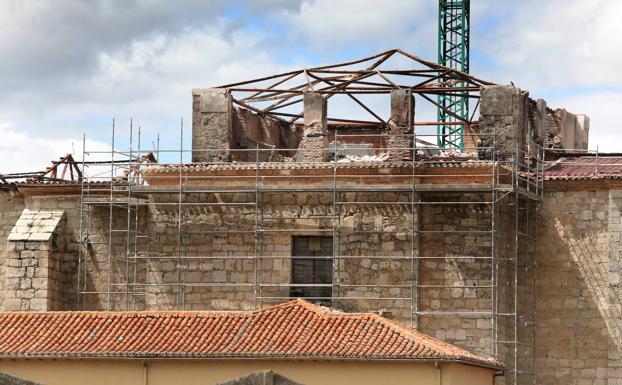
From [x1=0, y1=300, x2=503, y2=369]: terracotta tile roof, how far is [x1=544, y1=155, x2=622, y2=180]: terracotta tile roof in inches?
190

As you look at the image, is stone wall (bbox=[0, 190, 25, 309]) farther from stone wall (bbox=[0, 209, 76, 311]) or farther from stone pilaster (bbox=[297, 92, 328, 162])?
stone pilaster (bbox=[297, 92, 328, 162])

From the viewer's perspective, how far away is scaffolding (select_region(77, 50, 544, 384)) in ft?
101

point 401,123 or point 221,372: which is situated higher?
point 401,123

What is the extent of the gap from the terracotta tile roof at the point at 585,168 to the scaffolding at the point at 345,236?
1.90 feet

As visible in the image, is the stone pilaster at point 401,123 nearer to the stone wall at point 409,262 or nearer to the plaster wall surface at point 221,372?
the stone wall at point 409,262

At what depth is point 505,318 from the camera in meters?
31.0

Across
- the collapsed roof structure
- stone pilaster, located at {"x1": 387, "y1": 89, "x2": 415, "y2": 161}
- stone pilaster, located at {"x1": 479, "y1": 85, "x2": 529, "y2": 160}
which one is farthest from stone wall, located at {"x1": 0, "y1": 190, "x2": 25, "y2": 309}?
stone pilaster, located at {"x1": 479, "y1": 85, "x2": 529, "y2": 160}

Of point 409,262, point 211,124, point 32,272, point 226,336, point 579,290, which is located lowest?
point 226,336

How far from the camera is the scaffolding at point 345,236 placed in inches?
1211

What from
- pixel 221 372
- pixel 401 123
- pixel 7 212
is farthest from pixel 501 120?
pixel 7 212

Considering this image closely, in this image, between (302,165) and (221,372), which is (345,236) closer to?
(302,165)

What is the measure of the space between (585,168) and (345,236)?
18.0 feet

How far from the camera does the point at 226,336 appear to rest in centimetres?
2789

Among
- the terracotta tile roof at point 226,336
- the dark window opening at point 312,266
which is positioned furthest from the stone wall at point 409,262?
the terracotta tile roof at point 226,336
